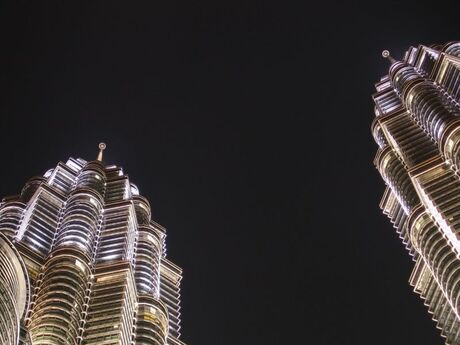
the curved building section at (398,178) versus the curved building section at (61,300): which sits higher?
the curved building section at (398,178)

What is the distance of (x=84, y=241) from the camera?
107625 millimetres

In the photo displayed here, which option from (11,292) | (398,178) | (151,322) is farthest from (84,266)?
(398,178)

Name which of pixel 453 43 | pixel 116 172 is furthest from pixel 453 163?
pixel 116 172

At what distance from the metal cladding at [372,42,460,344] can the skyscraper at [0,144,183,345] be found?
34566mm

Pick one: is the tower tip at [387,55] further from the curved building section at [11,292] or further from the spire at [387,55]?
the curved building section at [11,292]

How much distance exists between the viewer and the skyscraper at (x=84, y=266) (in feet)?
269

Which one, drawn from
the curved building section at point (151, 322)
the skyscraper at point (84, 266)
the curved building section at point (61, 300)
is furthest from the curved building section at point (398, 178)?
the curved building section at point (61, 300)

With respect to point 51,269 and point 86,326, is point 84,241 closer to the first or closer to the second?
point 51,269

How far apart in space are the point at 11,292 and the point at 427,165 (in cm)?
6733

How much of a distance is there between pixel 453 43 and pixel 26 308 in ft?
283

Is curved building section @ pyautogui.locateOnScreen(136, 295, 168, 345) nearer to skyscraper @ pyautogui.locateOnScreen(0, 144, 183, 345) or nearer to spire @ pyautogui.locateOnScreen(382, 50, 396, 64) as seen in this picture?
skyscraper @ pyautogui.locateOnScreen(0, 144, 183, 345)

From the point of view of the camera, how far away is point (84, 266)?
9869cm

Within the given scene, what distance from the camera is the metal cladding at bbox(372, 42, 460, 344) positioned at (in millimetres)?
104875

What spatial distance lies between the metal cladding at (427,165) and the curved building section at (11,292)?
5012 cm
